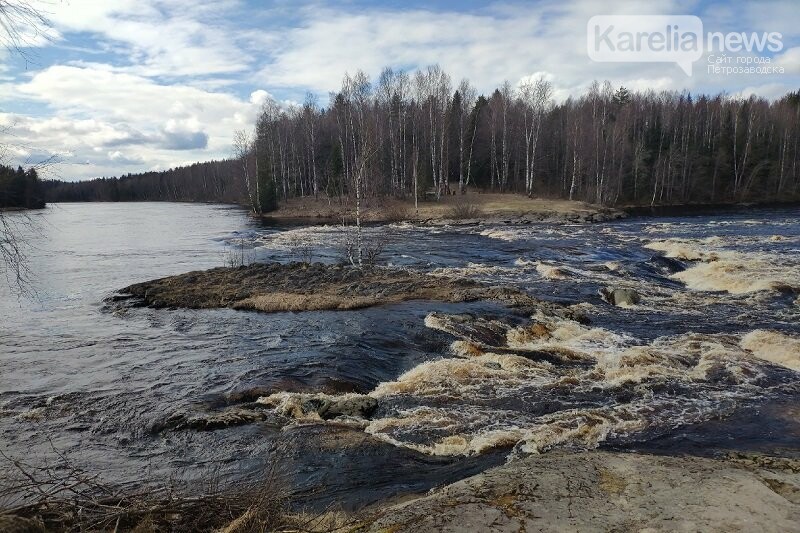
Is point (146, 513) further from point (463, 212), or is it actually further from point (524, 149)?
point (524, 149)

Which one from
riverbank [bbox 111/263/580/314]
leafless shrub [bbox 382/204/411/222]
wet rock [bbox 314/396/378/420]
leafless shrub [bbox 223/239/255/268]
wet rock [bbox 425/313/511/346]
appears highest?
leafless shrub [bbox 382/204/411/222]

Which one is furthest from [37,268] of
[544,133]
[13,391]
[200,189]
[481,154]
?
[200,189]

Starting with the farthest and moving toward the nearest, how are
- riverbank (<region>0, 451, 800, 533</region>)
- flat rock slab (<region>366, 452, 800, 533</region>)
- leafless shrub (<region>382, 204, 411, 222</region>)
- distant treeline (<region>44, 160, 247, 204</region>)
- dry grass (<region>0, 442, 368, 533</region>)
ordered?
distant treeline (<region>44, 160, 247, 204</region>), leafless shrub (<region>382, 204, 411, 222</region>), flat rock slab (<region>366, 452, 800, 533</region>), riverbank (<region>0, 451, 800, 533</region>), dry grass (<region>0, 442, 368, 533</region>)

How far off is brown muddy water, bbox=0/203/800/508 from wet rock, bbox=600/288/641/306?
0.37m

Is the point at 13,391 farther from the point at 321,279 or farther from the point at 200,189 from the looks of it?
the point at 200,189

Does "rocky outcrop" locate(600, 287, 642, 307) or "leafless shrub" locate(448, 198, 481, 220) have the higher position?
"leafless shrub" locate(448, 198, 481, 220)

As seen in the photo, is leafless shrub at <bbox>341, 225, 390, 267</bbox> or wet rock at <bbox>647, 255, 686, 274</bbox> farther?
leafless shrub at <bbox>341, 225, 390, 267</bbox>

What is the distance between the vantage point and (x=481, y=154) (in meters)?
66.8

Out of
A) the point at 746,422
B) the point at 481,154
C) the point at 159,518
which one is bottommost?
the point at 746,422

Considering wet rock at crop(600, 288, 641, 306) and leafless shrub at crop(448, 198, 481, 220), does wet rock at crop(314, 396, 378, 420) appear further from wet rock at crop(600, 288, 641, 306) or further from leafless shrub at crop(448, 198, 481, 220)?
leafless shrub at crop(448, 198, 481, 220)

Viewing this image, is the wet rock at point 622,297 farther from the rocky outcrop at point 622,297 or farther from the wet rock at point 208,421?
the wet rock at point 208,421

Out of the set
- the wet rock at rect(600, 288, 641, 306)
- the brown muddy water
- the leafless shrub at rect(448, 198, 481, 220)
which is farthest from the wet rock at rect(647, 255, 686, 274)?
the leafless shrub at rect(448, 198, 481, 220)

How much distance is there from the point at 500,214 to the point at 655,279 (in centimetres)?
2654

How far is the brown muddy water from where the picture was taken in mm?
8016
